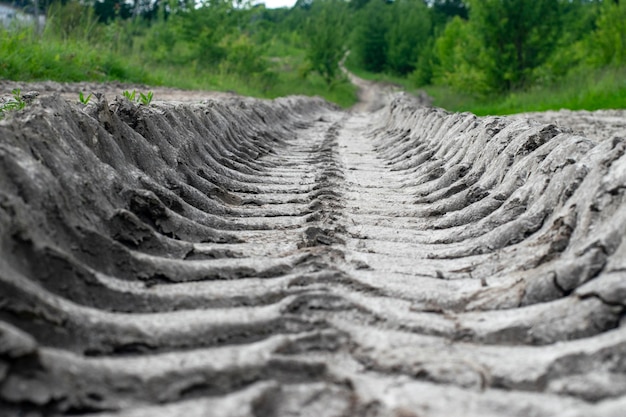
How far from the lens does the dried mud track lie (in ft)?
5.55

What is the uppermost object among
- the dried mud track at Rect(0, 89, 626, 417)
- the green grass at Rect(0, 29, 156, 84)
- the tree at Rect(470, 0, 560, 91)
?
the tree at Rect(470, 0, 560, 91)

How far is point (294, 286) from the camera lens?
241 cm

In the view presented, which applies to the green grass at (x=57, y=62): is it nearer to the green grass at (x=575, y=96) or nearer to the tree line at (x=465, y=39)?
the tree line at (x=465, y=39)

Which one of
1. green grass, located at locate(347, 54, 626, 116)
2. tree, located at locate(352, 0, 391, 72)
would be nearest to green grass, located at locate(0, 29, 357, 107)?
green grass, located at locate(347, 54, 626, 116)

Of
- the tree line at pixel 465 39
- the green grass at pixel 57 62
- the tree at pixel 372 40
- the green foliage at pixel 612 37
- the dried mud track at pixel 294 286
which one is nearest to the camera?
the dried mud track at pixel 294 286

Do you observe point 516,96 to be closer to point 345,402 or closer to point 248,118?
point 248,118

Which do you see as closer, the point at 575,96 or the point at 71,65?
the point at 71,65

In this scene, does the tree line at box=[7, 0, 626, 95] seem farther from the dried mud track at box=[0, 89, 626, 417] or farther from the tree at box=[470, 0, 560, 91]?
the dried mud track at box=[0, 89, 626, 417]

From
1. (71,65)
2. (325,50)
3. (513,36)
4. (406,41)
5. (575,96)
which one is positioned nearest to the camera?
(71,65)

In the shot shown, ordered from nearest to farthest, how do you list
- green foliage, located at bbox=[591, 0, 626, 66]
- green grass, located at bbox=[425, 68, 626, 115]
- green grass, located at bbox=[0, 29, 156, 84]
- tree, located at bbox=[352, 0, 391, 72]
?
green grass, located at bbox=[0, 29, 156, 84] → green grass, located at bbox=[425, 68, 626, 115] → green foliage, located at bbox=[591, 0, 626, 66] → tree, located at bbox=[352, 0, 391, 72]

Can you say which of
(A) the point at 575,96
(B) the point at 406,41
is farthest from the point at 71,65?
(B) the point at 406,41

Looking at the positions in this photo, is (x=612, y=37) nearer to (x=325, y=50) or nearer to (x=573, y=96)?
(x=573, y=96)

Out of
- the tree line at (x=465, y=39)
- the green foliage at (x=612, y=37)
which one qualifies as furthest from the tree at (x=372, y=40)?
the green foliage at (x=612, y=37)

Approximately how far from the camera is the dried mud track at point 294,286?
1.69 meters
